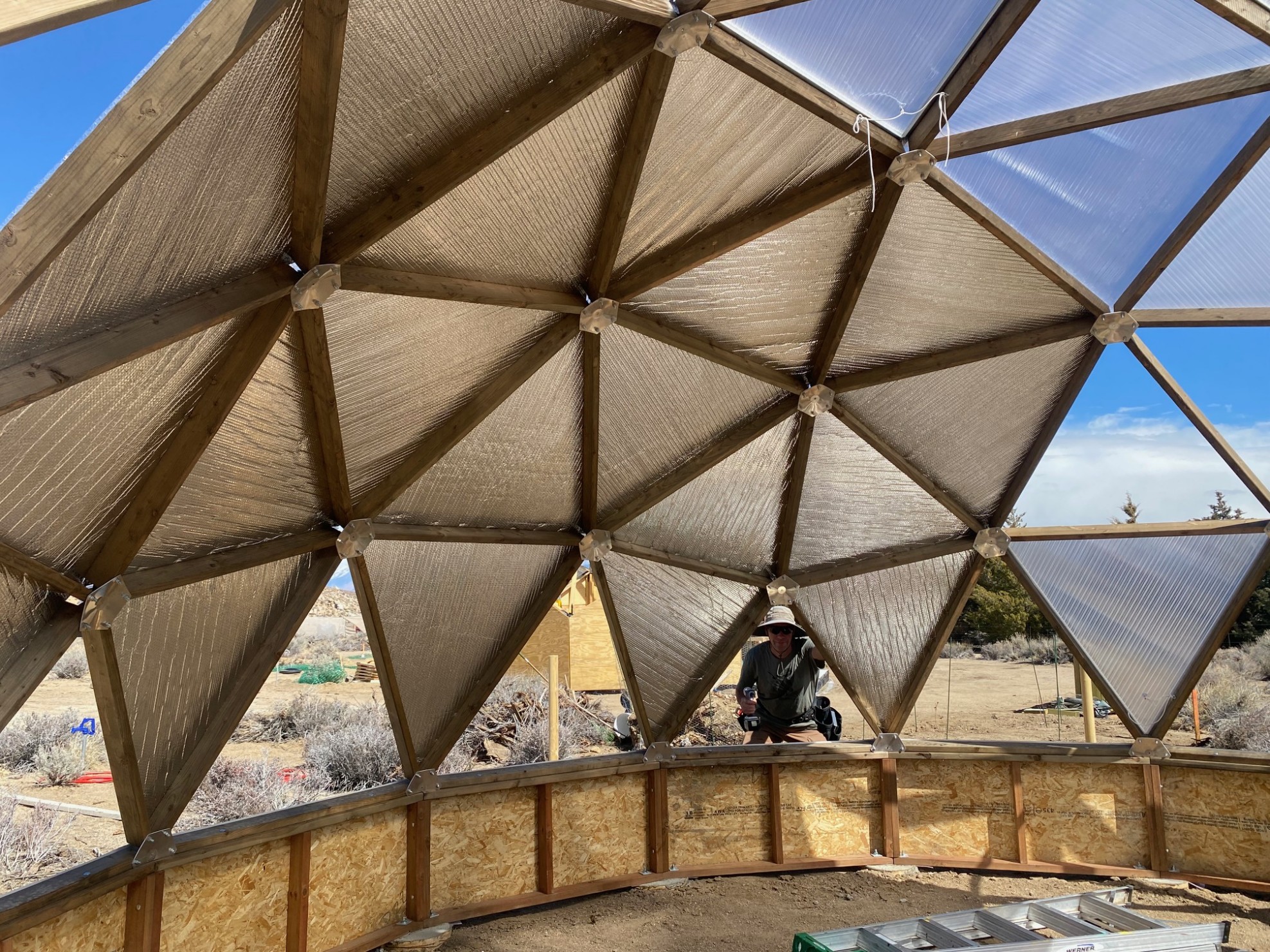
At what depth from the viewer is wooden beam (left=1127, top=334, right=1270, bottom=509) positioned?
9.85m

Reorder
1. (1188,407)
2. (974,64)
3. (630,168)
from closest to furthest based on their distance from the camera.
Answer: (974,64), (630,168), (1188,407)

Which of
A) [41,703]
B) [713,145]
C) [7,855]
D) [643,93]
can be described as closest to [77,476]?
[643,93]

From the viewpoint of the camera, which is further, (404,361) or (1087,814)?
(1087,814)

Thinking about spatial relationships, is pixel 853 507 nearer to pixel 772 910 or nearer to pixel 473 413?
pixel 772 910

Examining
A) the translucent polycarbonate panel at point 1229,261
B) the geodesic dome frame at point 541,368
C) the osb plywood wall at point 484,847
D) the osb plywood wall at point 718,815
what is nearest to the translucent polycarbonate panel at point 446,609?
the geodesic dome frame at point 541,368

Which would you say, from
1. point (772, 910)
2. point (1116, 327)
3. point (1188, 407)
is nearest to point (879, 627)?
point (772, 910)

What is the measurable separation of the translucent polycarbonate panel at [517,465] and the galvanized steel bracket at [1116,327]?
5.64m

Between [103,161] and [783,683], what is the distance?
11.7 meters

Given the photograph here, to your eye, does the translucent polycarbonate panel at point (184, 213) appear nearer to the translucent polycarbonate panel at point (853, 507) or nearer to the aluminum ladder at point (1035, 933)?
the aluminum ladder at point (1035, 933)

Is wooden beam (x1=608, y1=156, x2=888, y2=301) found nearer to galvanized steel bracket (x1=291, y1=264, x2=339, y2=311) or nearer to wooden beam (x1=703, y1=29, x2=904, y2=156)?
wooden beam (x1=703, y1=29, x2=904, y2=156)

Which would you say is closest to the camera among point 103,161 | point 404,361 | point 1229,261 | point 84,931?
point 103,161

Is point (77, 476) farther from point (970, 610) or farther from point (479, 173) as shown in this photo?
point (970, 610)

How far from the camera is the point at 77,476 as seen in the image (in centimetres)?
656

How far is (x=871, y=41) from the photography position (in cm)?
702
